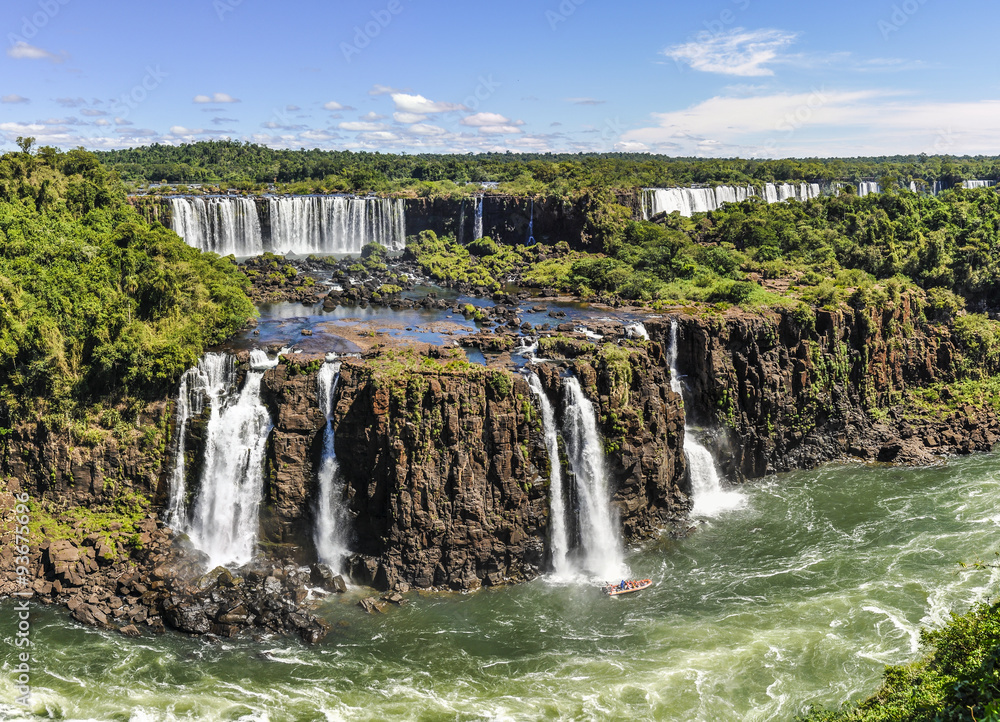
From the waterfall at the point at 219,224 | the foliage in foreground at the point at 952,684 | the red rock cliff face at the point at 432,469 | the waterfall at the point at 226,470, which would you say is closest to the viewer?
the foliage in foreground at the point at 952,684

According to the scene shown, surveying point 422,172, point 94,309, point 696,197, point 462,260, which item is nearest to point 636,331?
point 94,309

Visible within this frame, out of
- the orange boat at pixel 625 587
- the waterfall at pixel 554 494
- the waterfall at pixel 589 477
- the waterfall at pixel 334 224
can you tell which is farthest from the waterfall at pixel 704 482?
the waterfall at pixel 334 224

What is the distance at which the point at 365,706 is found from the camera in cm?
2416

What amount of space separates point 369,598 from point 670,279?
32.1 meters

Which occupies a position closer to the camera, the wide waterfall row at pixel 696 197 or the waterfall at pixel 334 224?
the waterfall at pixel 334 224

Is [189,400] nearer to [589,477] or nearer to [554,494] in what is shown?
[554,494]

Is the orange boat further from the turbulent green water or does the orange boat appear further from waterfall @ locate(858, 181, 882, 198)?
waterfall @ locate(858, 181, 882, 198)

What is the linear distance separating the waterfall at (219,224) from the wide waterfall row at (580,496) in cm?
4131

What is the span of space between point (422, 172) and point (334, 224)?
3112cm

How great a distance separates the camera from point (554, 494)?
106 feet

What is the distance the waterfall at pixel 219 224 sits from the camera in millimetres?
61969

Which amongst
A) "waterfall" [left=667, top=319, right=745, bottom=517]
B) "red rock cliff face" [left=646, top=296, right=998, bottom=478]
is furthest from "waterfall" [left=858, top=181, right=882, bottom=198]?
"waterfall" [left=667, top=319, right=745, bottom=517]

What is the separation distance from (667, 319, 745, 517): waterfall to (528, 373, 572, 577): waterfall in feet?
25.8

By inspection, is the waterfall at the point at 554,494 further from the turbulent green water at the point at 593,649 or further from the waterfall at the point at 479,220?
the waterfall at the point at 479,220
